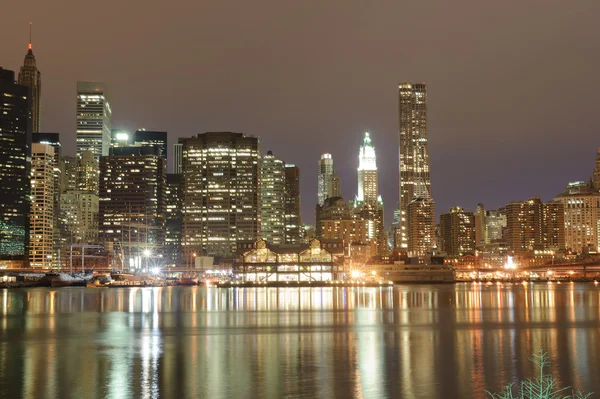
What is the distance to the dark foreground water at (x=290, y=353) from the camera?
37375mm

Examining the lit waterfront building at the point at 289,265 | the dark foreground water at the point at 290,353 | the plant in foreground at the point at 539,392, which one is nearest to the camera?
the plant in foreground at the point at 539,392

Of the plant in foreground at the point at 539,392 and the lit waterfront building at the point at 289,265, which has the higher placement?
the lit waterfront building at the point at 289,265

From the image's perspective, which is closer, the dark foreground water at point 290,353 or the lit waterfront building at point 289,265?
the dark foreground water at point 290,353

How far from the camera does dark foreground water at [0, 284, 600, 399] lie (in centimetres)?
3738

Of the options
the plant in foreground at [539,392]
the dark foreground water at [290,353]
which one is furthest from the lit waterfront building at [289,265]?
the plant in foreground at [539,392]

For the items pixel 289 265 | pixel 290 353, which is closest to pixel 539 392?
pixel 290 353

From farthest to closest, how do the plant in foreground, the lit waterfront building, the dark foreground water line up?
1. the lit waterfront building
2. the dark foreground water
3. the plant in foreground

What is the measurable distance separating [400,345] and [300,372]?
13362 millimetres

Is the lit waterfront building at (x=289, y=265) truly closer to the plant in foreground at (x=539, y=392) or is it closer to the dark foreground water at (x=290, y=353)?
the dark foreground water at (x=290, y=353)

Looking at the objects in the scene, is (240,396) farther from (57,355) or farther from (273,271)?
(273,271)

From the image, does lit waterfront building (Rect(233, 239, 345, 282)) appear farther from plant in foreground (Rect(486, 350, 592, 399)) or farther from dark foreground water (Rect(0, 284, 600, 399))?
plant in foreground (Rect(486, 350, 592, 399))

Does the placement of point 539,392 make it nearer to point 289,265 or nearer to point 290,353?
point 290,353

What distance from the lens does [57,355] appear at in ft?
161

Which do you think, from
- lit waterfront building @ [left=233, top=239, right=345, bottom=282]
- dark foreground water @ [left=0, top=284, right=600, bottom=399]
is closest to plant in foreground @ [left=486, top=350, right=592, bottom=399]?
dark foreground water @ [left=0, top=284, right=600, bottom=399]
